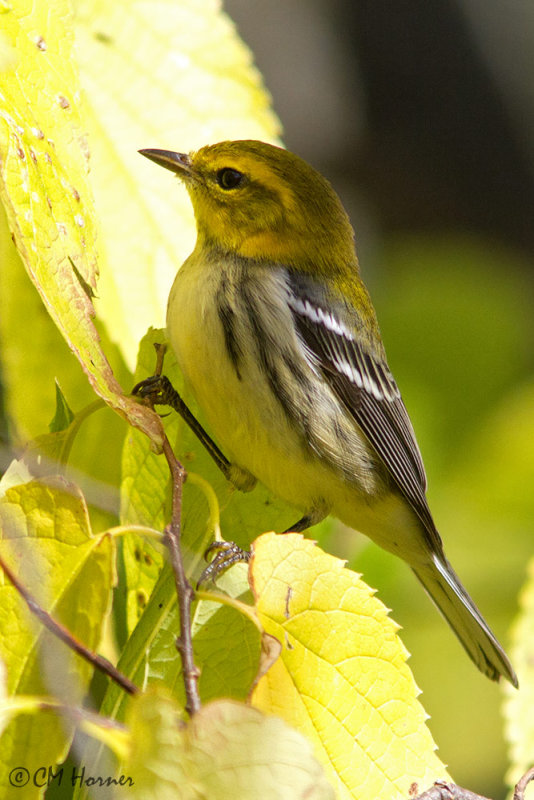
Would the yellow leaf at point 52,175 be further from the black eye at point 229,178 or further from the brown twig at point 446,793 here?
the black eye at point 229,178

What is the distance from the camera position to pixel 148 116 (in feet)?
4.82

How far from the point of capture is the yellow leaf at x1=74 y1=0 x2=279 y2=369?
54.9 inches

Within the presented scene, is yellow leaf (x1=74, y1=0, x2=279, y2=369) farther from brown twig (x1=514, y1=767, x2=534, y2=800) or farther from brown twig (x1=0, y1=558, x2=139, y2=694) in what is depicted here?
brown twig (x1=514, y1=767, x2=534, y2=800)

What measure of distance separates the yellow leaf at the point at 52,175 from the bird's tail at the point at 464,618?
113 cm

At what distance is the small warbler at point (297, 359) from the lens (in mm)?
1571

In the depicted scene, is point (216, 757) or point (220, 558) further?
point (220, 558)

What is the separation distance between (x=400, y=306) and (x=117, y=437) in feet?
4.94

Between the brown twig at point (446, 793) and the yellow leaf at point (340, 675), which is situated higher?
the yellow leaf at point (340, 675)

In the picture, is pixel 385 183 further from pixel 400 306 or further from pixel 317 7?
pixel 400 306

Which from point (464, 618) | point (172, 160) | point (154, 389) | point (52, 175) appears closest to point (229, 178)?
point (172, 160)

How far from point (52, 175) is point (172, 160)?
1.98ft

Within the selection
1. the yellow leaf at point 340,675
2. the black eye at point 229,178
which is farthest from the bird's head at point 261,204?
the yellow leaf at point 340,675

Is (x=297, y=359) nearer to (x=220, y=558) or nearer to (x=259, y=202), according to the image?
(x=259, y=202)

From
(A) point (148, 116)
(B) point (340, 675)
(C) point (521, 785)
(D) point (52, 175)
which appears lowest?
(C) point (521, 785)
